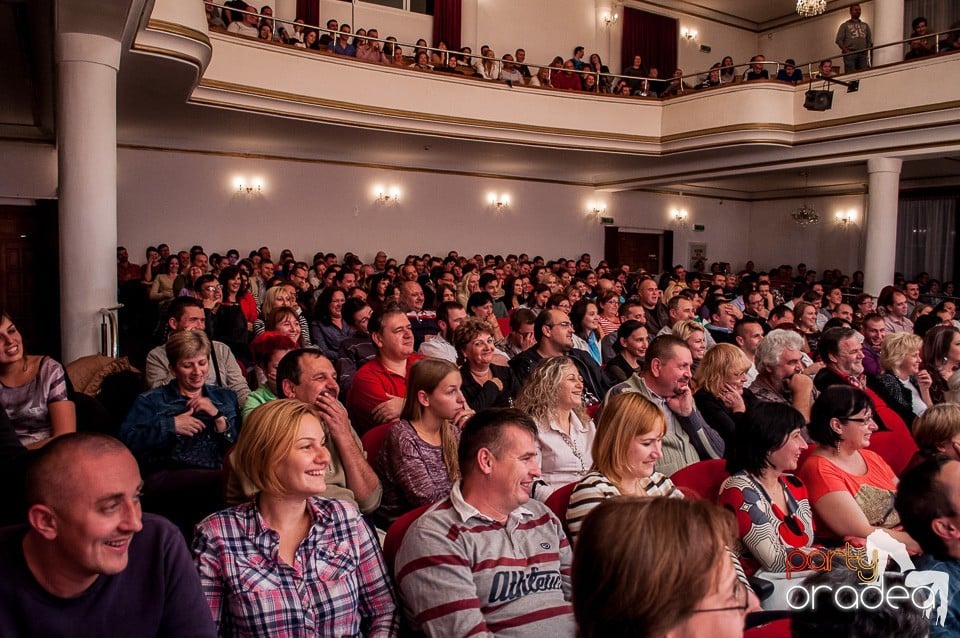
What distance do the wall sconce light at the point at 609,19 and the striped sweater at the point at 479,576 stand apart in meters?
14.1

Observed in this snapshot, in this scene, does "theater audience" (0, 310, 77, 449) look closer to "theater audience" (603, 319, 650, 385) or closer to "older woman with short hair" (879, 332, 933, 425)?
"theater audience" (603, 319, 650, 385)

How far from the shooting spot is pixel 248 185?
1174 cm

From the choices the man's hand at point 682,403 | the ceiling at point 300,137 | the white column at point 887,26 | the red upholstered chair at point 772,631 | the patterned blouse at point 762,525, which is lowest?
the red upholstered chair at point 772,631

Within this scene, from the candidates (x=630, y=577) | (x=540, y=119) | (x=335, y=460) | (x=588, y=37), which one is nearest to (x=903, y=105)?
(x=540, y=119)

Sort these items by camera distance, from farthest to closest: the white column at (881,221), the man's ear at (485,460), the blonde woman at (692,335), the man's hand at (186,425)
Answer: the white column at (881,221)
the blonde woman at (692,335)
the man's hand at (186,425)
the man's ear at (485,460)

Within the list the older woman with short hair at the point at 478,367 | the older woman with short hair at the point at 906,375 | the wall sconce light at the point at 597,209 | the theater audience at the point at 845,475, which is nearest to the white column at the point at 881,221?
the wall sconce light at the point at 597,209

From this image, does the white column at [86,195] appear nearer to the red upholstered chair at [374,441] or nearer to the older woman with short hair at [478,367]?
the older woman with short hair at [478,367]

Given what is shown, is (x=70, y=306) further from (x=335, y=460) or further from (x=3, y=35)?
(x=335, y=460)

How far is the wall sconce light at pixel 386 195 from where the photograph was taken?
42.2 ft

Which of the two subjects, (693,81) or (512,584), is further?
(693,81)

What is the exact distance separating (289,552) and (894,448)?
9.54 feet

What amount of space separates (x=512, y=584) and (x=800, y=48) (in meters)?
16.3

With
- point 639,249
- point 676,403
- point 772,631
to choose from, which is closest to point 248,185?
point 639,249

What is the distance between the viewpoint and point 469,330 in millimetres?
3982
